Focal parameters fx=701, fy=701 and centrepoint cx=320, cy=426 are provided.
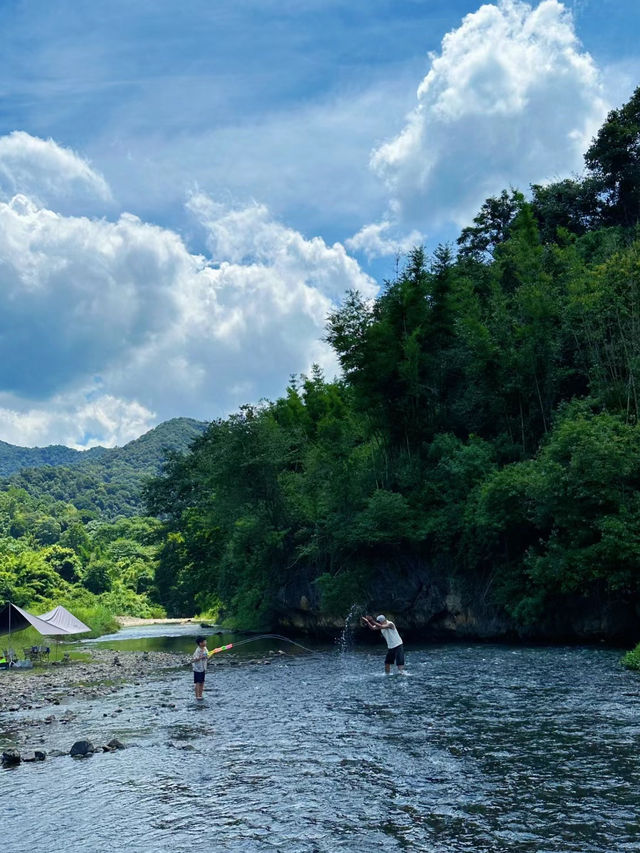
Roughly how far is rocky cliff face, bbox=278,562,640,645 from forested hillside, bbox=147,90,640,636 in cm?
12

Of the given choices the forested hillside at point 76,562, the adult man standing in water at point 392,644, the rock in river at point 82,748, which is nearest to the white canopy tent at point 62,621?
the adult man standing in water at point 392,644

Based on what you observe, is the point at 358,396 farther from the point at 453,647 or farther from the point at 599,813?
the point at 599,813

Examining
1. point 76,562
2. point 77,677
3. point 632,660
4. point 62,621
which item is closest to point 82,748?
point 77,677

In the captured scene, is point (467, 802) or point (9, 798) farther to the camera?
point (9, 798)

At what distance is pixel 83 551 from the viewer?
104 meters

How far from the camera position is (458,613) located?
35.5 meters

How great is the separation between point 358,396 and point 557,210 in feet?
103

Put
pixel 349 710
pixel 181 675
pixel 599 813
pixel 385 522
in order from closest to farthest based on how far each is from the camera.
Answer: pixel 599 813, pixel 349 710, pixel 181 675, pixel 385 522

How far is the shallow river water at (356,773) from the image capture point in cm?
1001

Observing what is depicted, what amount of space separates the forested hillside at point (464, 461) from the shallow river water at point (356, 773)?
8764 mm

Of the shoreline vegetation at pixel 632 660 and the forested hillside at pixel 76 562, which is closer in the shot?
the shoreline vegetation at pixel 632 660

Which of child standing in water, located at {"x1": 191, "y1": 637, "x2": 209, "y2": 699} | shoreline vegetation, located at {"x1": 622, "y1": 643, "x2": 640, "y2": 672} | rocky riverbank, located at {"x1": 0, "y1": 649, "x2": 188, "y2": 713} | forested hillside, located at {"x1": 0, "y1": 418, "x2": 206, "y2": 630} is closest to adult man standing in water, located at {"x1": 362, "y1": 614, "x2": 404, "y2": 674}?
child standing in water, located at {"x1": 191, "y1": 637, "x2": 209, "y2": 699}

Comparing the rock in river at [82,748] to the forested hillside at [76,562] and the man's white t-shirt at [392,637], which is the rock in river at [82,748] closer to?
the man's white t-shirt at [392,637]

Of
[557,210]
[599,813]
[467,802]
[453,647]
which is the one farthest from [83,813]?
[557,210]
